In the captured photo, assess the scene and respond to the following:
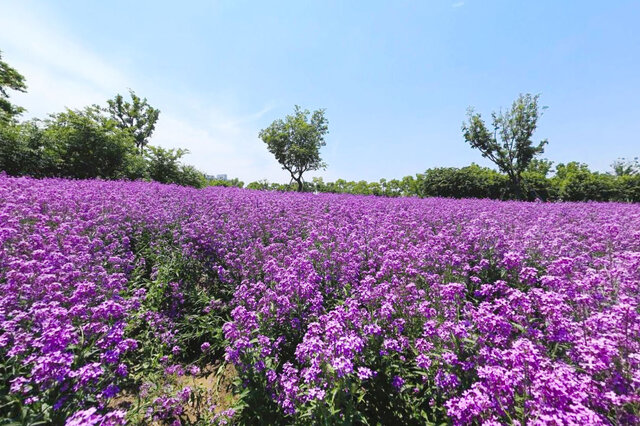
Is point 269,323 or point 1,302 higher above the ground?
point 1,302

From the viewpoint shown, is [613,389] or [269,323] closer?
[613,389]

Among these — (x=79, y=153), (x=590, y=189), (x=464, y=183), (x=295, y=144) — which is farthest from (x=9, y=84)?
(x=590, y=189)

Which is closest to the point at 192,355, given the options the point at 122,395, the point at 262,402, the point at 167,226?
the point at 122,395

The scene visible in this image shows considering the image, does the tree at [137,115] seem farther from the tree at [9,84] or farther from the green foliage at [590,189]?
the green foliage at [590,189]

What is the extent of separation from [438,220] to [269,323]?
6.50 metres

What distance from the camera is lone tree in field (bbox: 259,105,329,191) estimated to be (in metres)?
40.0

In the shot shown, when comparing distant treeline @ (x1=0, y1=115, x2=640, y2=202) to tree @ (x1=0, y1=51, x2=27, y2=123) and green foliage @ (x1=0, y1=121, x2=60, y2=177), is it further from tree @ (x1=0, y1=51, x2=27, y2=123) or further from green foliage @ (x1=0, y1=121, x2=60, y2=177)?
tree @ (x1=0, y1=51, x2=27, y2=123)

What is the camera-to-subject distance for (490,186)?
121ft

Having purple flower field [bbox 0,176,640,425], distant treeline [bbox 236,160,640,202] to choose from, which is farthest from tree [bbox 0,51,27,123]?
purple flower field [bbox 0,176,640,425]

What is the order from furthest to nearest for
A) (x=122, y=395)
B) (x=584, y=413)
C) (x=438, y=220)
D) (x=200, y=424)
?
1. (x=438, y=220)
2. (x=122, y=395)
3. (x=200, y=424)
4. (x=584, y=413)

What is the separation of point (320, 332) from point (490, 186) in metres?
41.4

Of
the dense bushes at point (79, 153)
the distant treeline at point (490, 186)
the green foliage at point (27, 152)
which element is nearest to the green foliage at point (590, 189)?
the distant treeline at point (490, 186)

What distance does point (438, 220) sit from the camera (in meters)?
8.38

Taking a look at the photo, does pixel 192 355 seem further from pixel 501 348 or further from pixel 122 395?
pixel 501 348
